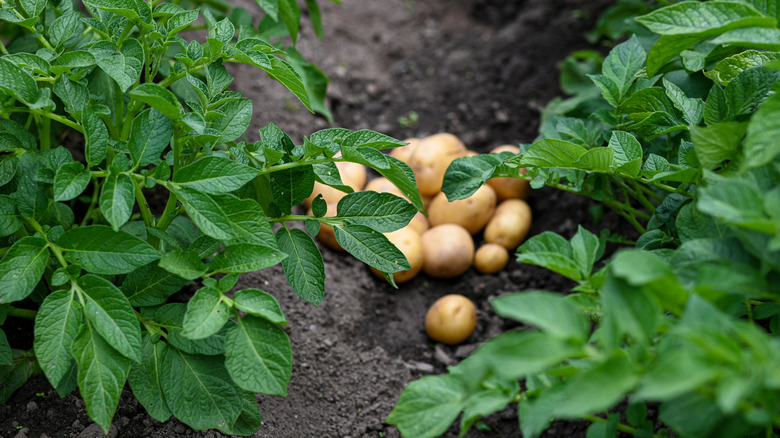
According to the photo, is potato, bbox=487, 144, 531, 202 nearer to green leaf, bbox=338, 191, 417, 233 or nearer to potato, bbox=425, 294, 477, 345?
potato, bbox=425, 294, 477, 345

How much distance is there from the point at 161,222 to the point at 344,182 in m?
0.74

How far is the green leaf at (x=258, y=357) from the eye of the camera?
37.9 inches

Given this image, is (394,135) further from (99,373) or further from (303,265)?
(99,373)

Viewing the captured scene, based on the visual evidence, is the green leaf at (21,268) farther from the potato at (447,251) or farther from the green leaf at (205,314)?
the potato at (447,251)

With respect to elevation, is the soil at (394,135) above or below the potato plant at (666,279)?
below

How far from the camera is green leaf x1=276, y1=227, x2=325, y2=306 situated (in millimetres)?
1140

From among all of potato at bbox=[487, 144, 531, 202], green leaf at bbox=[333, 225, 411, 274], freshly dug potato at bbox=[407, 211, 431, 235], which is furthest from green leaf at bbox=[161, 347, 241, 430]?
potato at bbox=[487, 144, 531, 202]

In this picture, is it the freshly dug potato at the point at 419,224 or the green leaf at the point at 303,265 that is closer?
the green leaf at the point at 303,265

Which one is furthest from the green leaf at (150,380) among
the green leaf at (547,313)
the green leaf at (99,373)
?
the green leaf at (547,313)

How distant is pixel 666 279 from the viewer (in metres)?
0.73

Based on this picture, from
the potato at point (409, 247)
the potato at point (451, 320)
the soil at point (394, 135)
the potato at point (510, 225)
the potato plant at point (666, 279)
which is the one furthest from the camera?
the potato at point (510, 225)

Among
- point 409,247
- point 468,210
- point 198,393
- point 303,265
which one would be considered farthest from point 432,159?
point 198,393

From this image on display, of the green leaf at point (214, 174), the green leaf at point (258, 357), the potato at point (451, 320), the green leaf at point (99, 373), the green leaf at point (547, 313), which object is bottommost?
the potato at point (451, 320)

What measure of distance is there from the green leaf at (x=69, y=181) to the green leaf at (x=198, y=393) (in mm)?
349
